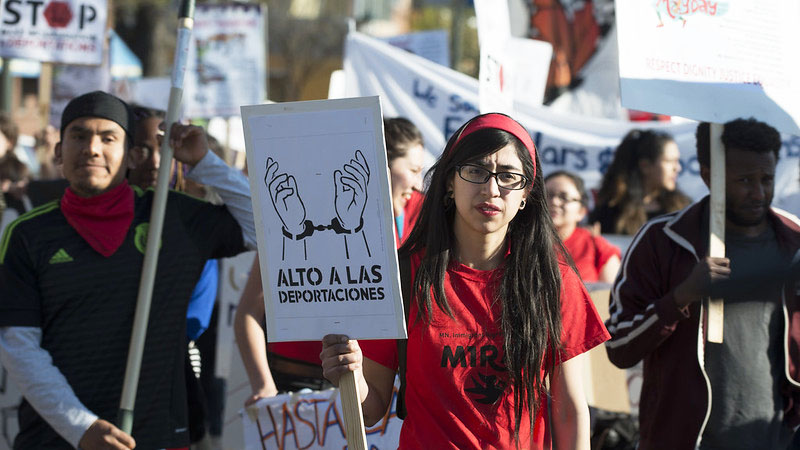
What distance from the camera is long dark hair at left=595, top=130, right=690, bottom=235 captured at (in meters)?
6.43

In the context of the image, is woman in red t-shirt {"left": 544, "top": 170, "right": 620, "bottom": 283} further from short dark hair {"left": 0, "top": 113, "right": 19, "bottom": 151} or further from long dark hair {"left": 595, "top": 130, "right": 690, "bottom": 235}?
short dark hair {"left": 0, "top": 113, "right": 19, "bottom": 151}

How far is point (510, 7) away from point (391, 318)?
908 centimetres

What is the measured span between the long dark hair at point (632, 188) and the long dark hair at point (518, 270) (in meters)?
3.62

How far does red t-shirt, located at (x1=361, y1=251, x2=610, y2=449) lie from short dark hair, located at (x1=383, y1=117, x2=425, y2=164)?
1.29 m

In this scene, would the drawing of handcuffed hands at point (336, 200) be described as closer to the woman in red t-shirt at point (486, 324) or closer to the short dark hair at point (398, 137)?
the woman in red t-shirt at point (486, 324)

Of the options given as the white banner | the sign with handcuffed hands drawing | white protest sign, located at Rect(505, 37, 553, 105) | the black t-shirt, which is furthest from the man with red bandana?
white protest sign, located at Rect(505, 37, 553, 105)

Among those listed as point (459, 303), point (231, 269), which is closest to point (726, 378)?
point (459, 303)

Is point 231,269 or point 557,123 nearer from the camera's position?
point 231,269

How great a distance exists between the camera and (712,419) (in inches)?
137

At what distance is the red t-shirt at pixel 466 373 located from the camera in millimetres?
2658

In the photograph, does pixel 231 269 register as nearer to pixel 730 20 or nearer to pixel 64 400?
pixel 64 400

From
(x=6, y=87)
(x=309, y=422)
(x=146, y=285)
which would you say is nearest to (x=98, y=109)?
(x=146, y=285)

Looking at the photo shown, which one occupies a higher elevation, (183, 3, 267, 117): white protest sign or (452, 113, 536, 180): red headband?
(183, 3, 267, 117): white protest sign

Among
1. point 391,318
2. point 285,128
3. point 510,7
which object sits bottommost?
point 391,318
